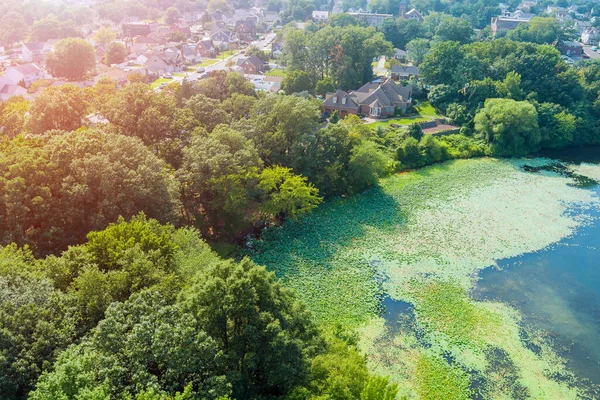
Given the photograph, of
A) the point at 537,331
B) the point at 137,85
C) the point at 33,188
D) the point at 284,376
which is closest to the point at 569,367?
the point at 537,331

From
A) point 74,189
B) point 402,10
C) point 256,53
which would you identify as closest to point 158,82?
point 256,53

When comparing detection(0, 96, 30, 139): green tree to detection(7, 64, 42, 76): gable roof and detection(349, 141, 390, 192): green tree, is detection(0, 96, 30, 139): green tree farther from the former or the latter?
detection(7, 64, 42, 76): gable roof

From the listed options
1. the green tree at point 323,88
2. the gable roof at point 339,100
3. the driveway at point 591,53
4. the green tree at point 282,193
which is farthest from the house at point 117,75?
the driveway at point 591,53

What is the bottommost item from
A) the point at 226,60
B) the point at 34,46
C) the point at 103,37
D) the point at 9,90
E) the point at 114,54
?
the point at 226,60

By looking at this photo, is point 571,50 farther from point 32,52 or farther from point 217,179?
point 32,52

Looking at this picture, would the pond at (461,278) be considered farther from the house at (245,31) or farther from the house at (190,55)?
the house at (245,31)
